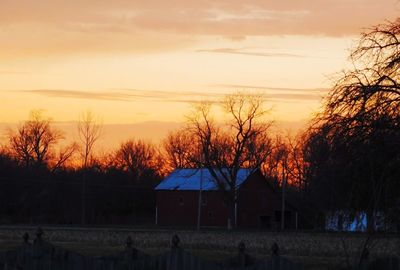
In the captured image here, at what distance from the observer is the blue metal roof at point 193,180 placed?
88.2 metres

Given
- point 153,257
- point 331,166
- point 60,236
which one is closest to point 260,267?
point 153,257

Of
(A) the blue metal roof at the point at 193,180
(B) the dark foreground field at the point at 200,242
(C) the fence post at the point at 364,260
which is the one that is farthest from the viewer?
(A) the blue metal roof at the point at 193,180

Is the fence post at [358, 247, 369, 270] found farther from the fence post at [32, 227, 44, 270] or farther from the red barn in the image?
the red barn

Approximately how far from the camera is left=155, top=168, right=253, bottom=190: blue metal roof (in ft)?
290

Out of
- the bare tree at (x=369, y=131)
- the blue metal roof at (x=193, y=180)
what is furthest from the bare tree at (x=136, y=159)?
the bare tree at (x=369, y=131)

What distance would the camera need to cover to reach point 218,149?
88562 mm

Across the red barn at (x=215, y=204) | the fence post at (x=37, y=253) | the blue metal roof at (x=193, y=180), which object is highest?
the blue metal roof at (x=193, y=180)

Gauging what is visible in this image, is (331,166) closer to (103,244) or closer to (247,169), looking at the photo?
(103,244)

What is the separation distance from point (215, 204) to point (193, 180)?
441 cm

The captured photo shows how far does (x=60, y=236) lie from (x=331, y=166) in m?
34.6

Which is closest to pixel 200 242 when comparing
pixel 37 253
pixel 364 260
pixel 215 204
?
pixel 37 253

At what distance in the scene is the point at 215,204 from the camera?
285 ft

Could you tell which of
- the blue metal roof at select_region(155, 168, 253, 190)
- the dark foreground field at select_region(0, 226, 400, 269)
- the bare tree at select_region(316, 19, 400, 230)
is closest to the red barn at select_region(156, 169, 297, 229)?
the blue metal roof at select_region(155, 168, 253, 190)

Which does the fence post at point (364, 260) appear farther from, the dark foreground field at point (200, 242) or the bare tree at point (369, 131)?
the dark foreground field at point (200, 242)
